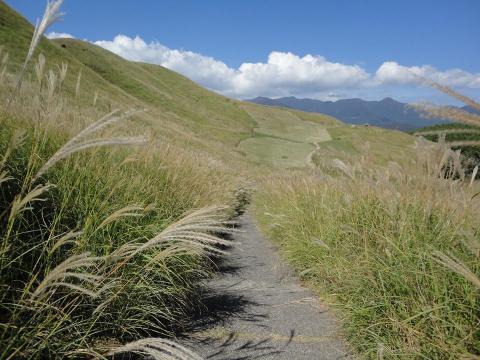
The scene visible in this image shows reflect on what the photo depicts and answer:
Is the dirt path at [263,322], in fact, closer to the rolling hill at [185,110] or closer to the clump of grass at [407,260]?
the clump of grass at [407,260]

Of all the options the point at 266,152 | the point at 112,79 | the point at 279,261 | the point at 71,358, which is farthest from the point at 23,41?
the point at 71,358

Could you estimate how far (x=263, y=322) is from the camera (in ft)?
12.5

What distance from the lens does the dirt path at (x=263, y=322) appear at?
321 centimetres

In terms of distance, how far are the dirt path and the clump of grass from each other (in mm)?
232

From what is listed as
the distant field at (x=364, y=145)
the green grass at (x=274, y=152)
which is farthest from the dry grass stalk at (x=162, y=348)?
the green grass at (x=274, y=152)

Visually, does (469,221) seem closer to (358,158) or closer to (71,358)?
(358,158)

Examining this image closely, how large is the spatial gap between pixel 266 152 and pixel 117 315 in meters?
44.3

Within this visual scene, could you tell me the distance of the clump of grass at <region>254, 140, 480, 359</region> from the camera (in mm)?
2455

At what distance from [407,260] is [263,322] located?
5.01 feet

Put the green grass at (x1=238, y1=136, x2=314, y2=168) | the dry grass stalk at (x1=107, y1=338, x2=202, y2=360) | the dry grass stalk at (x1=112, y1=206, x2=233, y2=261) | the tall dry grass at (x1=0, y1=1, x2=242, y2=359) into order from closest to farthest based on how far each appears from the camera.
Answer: the dry grass stalk at (x1=107, y1=338, x2=202, y2=360), the dry grass stalk at (x1=112, y1=206, x2=233, y2=261), the tall dry grass at (x1=0, y1=1, x2=242, y2=359), the green grass at (x1=238, y1=136, x2=314, y2=168)

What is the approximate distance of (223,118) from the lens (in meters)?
63.5

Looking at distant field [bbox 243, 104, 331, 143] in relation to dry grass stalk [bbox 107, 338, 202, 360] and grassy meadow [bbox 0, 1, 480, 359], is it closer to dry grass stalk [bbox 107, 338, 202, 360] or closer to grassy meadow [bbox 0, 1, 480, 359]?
grassy meadow [bbox 0, 1, 480, 359]

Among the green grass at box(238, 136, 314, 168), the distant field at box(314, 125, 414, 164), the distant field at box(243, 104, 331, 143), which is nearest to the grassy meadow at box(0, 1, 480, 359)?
the distant field at box(314, 125, 414, 164)

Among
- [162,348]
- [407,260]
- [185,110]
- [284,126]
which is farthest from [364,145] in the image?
[284,126]
